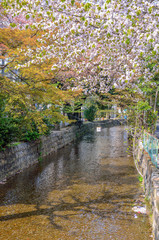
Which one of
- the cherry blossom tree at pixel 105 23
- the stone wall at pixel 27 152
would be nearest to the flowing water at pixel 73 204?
the stone wall at pixel 27 152

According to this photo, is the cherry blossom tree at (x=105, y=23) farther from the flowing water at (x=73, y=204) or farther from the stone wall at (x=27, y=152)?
the stone wall at (x=27, y=152)

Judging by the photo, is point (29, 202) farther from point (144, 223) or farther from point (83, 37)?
point (83, 37)

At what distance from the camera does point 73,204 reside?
6.04 meters

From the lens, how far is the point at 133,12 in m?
5.23

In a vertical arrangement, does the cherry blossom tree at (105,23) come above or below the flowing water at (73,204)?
above

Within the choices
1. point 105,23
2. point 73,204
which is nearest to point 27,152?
point 73,204

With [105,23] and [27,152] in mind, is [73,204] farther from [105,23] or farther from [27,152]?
[27,152]

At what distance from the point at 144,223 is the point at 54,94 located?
5158 mm

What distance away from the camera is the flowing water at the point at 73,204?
→ 4.64 m

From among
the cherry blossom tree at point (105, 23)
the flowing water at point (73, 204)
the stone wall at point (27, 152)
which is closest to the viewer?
the flowing water at point (73, 204)

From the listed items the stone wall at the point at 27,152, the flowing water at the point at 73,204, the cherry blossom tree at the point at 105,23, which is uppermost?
the cherry blossom tree at the point at 105,23

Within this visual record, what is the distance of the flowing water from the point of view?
15.2 ft

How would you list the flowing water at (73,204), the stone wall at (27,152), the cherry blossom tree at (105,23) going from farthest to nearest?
the stone wall at (27,152) → the cherry blossom tree at (105,23) → the flowing water at (73,204)

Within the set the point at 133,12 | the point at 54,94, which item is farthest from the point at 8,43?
the point at 133,12
